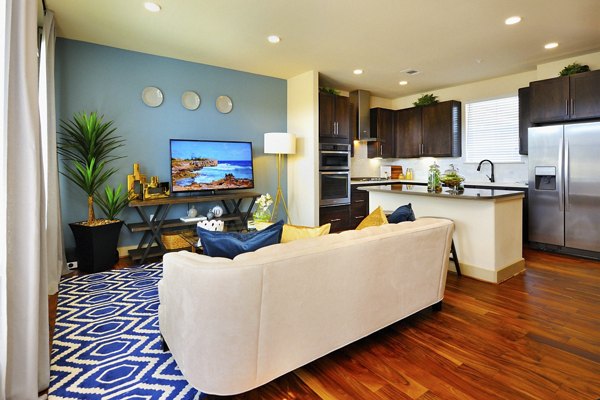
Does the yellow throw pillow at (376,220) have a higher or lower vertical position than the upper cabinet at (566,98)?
lower

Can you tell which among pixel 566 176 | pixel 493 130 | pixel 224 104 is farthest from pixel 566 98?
pixel 224 104

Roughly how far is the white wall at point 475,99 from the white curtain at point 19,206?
19.2 ft

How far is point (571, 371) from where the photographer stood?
1.87 m

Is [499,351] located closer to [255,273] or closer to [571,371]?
[571,371]

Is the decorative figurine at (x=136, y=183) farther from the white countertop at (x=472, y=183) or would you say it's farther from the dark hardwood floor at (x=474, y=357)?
the white countertop at (x=472, y=183)

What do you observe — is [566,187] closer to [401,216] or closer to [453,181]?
[453,181]

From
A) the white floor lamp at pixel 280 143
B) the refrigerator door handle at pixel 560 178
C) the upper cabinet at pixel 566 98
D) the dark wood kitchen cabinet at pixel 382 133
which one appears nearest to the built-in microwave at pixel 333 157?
the white floor lamp at pixel 280 143

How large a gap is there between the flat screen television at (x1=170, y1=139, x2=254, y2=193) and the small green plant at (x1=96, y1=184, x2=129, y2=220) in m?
0.62

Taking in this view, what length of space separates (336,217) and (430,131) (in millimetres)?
2535

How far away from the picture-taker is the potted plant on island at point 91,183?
3.65 meters

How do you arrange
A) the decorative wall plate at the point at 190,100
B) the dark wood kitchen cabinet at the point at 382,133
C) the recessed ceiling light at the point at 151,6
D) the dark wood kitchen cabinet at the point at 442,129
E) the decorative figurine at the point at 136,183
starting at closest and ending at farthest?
the recessed ceiling light at the point at 151,6
the decorative figurine at the point at 136,183
the decorative wall plate at the point at 190,100
the dark wood kitchen cabinet at the point at 442,129
the dark wood kitchen cabinet at the point at 382,133

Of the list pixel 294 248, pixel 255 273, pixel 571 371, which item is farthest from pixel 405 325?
pixel 255 273

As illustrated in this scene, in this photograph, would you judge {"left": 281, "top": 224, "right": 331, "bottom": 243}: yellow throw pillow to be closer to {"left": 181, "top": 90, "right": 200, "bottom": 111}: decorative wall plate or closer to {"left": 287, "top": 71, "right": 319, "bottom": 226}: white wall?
{"left": 287, "top": 71, "right": 319, "bottom": 226}: white wall

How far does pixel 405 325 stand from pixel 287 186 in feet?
12.2
